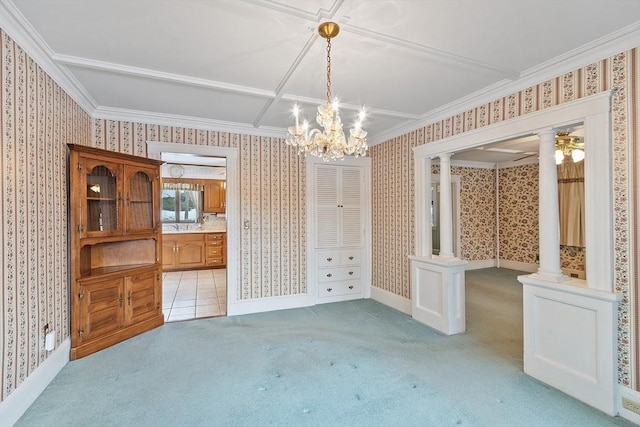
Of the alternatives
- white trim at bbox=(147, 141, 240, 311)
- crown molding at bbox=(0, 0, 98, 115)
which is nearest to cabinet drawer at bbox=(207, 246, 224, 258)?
white trim at bbox=(147, 141, 240, 311)

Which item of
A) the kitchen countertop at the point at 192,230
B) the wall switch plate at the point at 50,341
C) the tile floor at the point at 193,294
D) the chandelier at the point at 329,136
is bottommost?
the tile floor at the point at 193,294

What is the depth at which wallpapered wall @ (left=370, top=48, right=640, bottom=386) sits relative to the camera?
77.5 inches

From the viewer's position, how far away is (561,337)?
2.25m

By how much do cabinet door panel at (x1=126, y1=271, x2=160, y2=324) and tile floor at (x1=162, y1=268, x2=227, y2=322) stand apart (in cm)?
43

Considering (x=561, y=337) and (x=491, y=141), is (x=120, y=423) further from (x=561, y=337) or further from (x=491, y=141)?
(x=491, y=141)

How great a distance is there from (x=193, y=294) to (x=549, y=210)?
4.99m

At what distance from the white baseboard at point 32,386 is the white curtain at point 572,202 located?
310 inches

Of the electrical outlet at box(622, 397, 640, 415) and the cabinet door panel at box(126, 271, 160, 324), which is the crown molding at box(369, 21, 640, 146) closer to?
the electrical outlet at box(622, 397, 640, 415)

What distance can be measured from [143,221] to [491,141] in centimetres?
385

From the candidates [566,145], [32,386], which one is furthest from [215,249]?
[566,145]

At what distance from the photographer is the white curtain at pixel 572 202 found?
5.61m

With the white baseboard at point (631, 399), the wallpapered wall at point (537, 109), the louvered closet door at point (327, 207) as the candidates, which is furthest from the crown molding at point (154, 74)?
the white baseboard at point (631, 399)

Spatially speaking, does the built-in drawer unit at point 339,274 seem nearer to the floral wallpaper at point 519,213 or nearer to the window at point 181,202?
the floral wallpaper at point 519,213

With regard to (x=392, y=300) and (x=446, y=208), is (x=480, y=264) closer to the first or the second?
(x=392, y=300)
